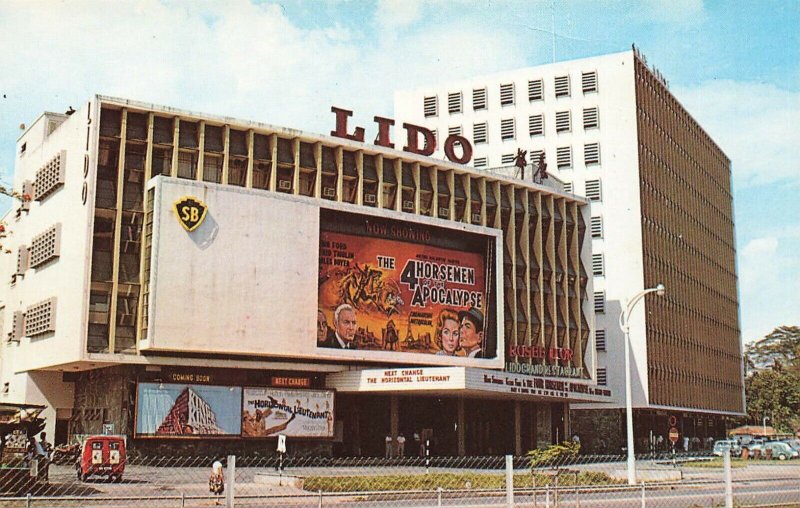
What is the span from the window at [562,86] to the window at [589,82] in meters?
1.60

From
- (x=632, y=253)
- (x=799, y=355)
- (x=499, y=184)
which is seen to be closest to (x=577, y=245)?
(x=499, y=184)

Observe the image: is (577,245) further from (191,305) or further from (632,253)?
(191,305)

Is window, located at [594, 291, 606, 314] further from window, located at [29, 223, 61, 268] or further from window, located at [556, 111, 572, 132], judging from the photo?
window, located at [29, 223, 61, 268]

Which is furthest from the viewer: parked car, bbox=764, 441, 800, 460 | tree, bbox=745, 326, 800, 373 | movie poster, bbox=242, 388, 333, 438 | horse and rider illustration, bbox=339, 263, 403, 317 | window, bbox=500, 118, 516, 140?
tree, bbox=745, 326, 800, 373

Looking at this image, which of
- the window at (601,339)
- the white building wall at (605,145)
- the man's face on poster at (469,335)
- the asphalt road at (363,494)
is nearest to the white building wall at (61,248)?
the asphalt road at (363,494)

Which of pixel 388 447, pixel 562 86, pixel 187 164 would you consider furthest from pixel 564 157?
pixel 187 164

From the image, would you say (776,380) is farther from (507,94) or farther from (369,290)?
(369,290)

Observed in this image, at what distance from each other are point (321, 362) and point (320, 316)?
3068 mm

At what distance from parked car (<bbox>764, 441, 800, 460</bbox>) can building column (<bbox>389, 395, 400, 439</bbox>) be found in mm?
27466

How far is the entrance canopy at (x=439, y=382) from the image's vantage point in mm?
55250

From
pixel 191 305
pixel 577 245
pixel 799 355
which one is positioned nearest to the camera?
pixel 191 305

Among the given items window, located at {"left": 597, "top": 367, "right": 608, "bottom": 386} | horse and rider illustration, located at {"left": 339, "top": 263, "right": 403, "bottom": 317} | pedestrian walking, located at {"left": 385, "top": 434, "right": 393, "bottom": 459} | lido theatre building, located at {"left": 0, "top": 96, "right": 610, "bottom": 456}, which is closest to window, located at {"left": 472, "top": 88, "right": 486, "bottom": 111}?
lido theatre building, located at {"left": 0, "top": 96, "right": 610, "bottom": 456}

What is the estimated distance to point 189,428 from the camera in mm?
51562

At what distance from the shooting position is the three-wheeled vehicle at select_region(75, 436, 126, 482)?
3781cm
